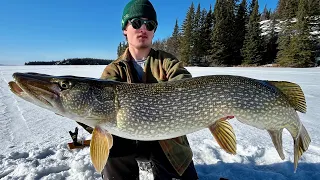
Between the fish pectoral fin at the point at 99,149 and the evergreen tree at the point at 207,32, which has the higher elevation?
the evergreen tree at the point at 207,32

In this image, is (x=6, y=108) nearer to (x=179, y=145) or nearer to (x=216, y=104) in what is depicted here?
(x=179, y=145)

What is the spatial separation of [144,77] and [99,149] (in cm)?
78

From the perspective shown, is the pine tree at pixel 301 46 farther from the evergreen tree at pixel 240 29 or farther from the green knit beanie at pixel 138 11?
the green knit beanie at pixel 138 11

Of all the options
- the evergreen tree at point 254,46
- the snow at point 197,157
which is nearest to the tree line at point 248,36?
the evergreen tree at point 254,46

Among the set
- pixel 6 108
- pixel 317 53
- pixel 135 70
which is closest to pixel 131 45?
pixel 135 70

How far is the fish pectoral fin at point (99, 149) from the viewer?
1739 millimetres

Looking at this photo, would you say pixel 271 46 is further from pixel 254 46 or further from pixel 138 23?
pixel 138 23

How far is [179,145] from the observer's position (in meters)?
2.07

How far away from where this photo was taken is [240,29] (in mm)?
31953

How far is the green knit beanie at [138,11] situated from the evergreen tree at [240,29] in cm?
2951

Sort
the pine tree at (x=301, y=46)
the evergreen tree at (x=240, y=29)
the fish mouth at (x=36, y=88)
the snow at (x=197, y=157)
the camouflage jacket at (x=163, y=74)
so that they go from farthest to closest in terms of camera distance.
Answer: the evergreen tree at (x=240, y=29), the pine tree at (x=301, y=46), the snow at (x=197, y=157), the camouflage jacket at (x=163, y=74), the fish mouth at (x=36, y=88)

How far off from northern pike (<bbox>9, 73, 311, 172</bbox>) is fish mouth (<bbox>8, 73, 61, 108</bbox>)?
2 cm

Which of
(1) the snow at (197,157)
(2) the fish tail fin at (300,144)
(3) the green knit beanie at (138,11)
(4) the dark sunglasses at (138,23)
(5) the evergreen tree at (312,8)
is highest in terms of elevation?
(5) the evergreen tree at (312,8)

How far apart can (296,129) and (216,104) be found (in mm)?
622
